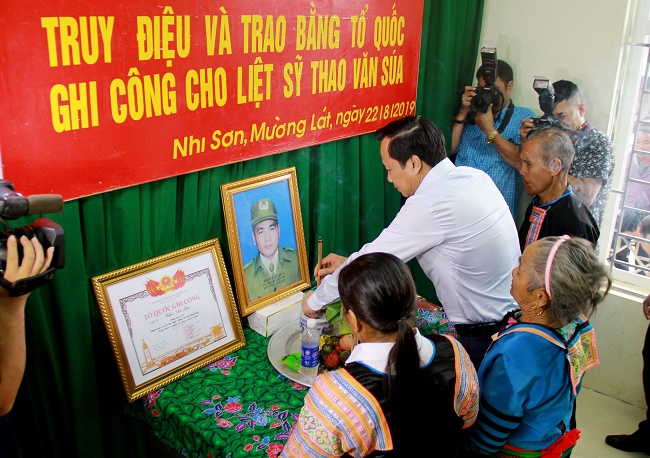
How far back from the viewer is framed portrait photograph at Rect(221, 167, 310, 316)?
221 centimetres

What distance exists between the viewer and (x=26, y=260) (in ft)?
4.34

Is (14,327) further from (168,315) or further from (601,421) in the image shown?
(601,421)

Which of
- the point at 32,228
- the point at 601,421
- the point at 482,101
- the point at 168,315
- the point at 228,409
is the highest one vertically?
the point at 482,101

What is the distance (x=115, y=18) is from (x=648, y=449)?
2.82 metres

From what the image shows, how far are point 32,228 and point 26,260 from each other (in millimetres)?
95

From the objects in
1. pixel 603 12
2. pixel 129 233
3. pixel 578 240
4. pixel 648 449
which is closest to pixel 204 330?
pixel 129 233

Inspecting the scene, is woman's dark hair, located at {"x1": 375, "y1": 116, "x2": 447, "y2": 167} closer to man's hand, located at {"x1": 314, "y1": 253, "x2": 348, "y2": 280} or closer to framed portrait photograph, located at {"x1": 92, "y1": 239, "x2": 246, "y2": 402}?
man's hand, located at {"x1": 314, "y1": 253, "x2": 348, "y2": 280}

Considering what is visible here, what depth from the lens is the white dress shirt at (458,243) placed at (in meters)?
2.01

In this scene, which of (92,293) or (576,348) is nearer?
(576,348)

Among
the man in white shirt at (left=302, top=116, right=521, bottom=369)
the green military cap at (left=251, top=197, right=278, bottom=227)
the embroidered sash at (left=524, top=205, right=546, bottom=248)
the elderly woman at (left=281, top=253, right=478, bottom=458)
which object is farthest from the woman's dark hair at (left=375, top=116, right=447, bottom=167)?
the elderly woman at (left=281, top=253, right=478, bottom=458)

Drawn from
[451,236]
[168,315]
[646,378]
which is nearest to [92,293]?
[168,315]

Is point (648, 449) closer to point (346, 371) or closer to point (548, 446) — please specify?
point (548, 446)

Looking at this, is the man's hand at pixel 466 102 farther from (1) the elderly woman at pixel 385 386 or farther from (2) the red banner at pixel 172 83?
(1) the elderly woman at pixel 385 386

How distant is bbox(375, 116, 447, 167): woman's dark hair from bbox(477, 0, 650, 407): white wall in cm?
128
